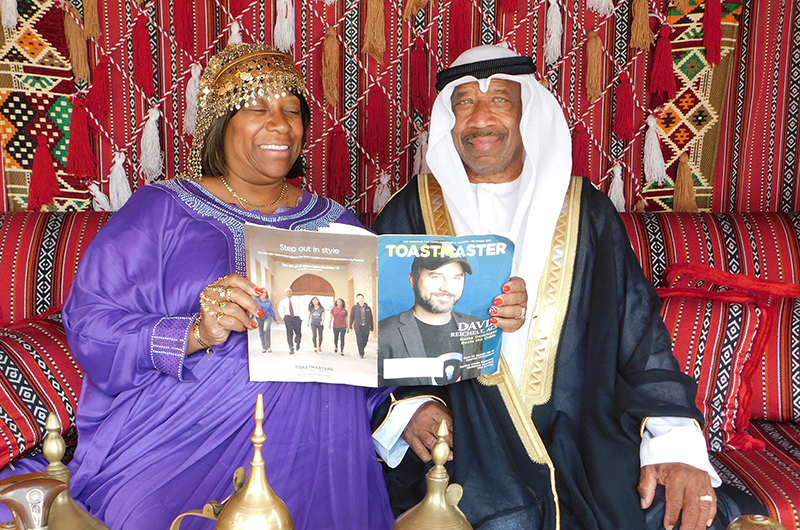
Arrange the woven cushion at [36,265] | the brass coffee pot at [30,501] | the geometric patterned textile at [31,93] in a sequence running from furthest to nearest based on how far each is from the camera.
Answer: the geometric patterned textile at [31,93]
the woven cushion at [36,265]
the brass coffee pot at [30,501]

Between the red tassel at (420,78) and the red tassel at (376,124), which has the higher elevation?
the red tassel at (420,78)

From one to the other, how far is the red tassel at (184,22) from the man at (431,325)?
195 centimetres

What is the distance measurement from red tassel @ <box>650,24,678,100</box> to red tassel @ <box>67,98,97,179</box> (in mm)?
2481

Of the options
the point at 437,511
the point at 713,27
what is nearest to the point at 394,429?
the point at 437,511

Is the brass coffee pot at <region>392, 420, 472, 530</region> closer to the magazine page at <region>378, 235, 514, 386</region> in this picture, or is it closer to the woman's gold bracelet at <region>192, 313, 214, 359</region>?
the magazine page at <region>378, 235, 514, 386</region>

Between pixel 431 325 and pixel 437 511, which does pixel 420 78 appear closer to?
pixel 431 325

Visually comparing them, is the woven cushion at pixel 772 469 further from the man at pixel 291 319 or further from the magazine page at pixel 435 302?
the man at pixel 291 319

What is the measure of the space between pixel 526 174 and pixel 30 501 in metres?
1.63

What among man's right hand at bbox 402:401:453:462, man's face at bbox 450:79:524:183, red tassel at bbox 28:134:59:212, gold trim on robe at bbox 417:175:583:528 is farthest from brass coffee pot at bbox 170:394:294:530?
red tassel at bbox 28:134:59:212

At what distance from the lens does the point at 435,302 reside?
1632mm

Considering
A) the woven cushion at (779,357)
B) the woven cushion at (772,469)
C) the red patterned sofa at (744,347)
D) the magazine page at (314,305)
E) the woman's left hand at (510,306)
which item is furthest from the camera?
the woven cushion at (779,357)

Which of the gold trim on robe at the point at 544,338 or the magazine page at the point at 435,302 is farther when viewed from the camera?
the gold trim on robe at the point at 544,338

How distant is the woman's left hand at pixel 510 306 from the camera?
169 centimetres

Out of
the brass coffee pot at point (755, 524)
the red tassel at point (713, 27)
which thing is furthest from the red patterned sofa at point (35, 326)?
the red tassel at point (713, 27)
